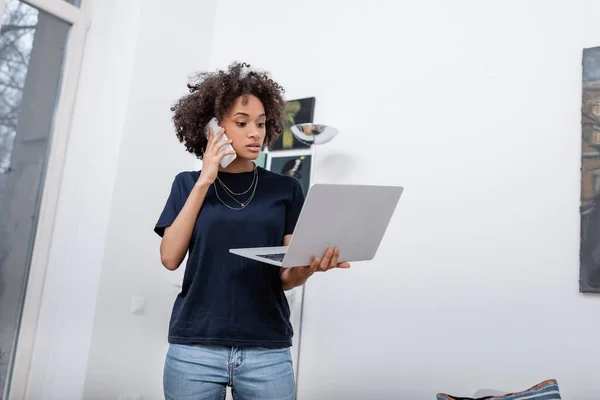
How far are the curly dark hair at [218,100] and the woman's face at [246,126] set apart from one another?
0.02 meters

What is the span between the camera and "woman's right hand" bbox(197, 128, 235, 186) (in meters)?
1.29

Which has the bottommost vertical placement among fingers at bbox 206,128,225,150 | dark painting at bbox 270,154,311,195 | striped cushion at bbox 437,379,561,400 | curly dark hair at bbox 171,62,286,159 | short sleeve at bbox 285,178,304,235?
striped cushion at bbox 437,379,561,400

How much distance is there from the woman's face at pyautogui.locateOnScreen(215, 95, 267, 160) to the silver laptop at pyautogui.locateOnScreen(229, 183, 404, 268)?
10.6 inches

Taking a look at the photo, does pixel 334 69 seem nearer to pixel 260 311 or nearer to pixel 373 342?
pixel 373 342

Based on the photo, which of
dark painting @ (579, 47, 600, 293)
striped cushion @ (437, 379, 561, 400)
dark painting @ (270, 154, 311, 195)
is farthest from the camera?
dark painting @ (270, 154, 311, 195)

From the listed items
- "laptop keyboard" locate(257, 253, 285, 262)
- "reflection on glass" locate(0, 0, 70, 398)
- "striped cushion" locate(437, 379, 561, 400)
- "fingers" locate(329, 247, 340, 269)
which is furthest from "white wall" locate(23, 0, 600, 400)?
"laptop keyboard" locate(257, 253, 285, 262)

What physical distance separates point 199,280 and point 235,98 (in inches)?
17.5

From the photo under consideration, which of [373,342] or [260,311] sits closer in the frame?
[260,311]

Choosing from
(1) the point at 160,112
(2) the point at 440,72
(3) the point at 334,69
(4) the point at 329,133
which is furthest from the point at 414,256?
(1) the point at 160,112

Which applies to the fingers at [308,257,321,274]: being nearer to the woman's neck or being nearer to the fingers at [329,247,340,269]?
the fingers at [329,247,340,269]

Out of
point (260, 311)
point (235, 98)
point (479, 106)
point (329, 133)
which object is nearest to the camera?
point (260, 311)

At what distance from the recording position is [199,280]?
125 cm

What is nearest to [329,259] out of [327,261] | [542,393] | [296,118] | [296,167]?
[327,261]

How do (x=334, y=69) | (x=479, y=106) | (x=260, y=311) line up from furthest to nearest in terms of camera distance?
(x=334, y=69)
(x=479, y=106)
(x=260, y=311)
